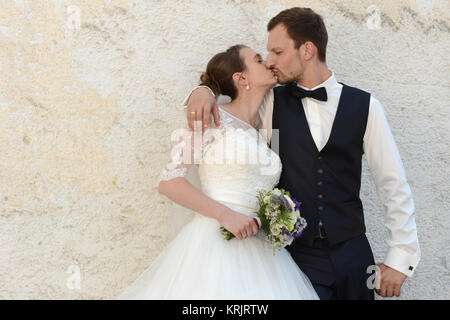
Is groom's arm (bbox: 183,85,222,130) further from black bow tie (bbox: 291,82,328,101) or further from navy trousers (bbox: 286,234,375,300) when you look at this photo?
navy trousers (bbox: 286,234,375,300)

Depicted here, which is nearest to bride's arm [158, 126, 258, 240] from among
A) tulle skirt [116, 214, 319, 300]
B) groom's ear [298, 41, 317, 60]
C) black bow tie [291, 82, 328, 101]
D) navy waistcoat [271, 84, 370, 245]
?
tulle skirt [116, 214, 319, 300]

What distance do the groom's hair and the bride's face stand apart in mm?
206

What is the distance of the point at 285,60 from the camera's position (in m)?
2.74

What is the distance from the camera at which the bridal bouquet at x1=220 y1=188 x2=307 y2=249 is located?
2.22 meters

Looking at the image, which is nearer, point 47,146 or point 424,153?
point 47,146

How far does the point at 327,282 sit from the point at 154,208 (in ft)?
3.39

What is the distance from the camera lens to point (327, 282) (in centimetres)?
247

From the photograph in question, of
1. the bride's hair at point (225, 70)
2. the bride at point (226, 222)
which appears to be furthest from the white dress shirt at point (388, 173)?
the bride's hair at point (225, 70)

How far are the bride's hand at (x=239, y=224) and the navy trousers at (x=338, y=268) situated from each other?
0.40 metres

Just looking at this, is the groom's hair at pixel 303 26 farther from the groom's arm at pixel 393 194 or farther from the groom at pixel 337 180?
the groom's arm at pixel 393 194

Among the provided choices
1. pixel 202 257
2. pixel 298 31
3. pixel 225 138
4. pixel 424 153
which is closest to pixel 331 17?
pixel 298 31

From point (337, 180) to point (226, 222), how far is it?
616 mm
